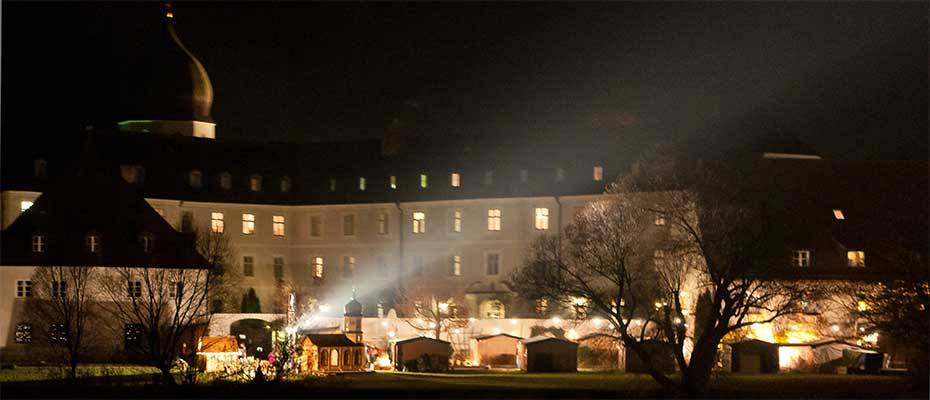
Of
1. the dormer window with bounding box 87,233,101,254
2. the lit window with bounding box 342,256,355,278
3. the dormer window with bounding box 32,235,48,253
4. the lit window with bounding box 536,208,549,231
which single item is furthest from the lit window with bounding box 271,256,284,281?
the dormer window with bounding box 32,235,48,253

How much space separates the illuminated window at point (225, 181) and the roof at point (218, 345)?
2249cm

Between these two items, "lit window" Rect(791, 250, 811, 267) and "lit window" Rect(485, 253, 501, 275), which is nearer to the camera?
"lit window" Rect(791, 250, 811, 267)

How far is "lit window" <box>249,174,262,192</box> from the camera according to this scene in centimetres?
8431

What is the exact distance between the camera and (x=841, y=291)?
6150cm

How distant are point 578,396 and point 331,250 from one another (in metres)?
34.3

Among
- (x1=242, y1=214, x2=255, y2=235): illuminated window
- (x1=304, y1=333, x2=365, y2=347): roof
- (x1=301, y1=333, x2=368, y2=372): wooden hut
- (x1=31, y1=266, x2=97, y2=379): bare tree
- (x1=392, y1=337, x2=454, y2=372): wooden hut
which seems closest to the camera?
(x1=31, y1=266, x2=97, y2=379): bare tree

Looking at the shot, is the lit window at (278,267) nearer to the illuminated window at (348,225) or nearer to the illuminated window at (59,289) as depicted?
the illuminated window at (348,225)

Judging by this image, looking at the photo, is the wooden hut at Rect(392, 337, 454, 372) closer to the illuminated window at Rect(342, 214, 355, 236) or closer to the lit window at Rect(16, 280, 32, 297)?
the lit window at Rect(16, 280, 32, 297)

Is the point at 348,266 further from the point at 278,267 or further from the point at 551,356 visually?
the point at 551,356

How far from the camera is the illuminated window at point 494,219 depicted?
80.7m

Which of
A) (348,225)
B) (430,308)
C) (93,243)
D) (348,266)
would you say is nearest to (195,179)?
(348,225)

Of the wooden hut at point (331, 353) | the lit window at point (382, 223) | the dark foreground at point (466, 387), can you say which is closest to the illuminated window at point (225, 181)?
the lit window at point (382, 223)

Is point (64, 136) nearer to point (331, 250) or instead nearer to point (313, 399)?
point (331, 250)

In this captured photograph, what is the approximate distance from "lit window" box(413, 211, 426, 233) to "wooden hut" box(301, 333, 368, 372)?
19.9m
